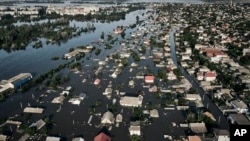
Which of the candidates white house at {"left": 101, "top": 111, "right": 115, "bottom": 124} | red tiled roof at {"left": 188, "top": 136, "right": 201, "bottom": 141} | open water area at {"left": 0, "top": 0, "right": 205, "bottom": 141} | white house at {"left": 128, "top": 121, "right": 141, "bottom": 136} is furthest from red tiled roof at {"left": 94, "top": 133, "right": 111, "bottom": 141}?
red tiled roof at {"left": 188, "top": 136, "right": 201, "bottom": 141}

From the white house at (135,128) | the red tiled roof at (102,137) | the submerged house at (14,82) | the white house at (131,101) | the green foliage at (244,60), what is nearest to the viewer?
the red tiled roof at (102,137)

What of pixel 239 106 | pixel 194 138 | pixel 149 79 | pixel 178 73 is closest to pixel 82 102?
pixel 149 79

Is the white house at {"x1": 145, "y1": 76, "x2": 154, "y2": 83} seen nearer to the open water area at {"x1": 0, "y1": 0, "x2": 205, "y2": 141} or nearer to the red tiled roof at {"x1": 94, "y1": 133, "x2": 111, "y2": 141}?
the open water area at {"x1": 0, "y1": 0, "x2": 205, "y2": 141}

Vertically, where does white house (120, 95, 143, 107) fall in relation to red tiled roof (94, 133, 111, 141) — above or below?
above

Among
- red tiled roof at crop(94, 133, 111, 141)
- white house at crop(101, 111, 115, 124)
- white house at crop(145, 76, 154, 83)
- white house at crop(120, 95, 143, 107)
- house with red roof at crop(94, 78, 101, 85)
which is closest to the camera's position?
red tiled roof at crop(94, 133, 111, 141)

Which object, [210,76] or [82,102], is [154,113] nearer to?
[82,102]

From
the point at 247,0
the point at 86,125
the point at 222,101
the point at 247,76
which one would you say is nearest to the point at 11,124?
the point at 86,125

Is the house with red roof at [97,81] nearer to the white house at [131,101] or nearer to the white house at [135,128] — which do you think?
the white house at [131,101]

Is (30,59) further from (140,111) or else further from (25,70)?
(140,111)

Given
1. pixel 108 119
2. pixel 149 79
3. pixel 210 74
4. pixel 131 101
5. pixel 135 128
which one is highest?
pixel 210 74

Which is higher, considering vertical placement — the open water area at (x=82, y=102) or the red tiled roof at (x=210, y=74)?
the red tiled roof at (x=210, y=74)

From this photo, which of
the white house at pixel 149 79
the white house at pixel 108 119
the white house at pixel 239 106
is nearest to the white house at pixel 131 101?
the white house at pixel 108 119
